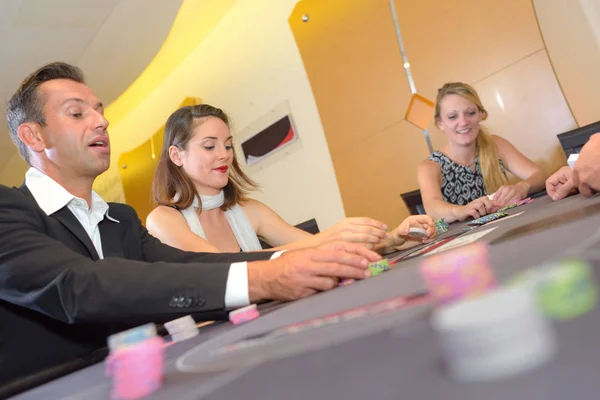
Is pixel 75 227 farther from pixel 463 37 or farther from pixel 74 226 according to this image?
pixel 463 37

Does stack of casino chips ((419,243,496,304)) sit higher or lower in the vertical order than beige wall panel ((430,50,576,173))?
lower

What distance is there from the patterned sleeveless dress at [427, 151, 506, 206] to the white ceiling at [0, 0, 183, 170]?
2783 millimetres

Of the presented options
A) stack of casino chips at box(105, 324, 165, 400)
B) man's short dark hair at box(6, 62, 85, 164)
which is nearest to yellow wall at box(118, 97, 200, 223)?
man's short dark hair at box(6, 62, 85, 164)

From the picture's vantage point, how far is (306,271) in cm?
101

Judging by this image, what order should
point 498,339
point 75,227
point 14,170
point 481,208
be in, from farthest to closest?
point 14,170 < point 481,208 < point 75,227 < point 498,339

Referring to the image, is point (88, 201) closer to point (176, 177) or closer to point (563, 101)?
point (176, 177)

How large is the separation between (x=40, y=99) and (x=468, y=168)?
6.89 ft

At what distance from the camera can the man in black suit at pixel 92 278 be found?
1007mm

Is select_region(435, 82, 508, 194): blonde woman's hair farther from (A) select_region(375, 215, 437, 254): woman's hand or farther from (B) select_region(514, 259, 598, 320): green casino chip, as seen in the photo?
(B) select_region(514, 259, 598, 320): green casino chip

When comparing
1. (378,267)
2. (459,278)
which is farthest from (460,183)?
(459,278)

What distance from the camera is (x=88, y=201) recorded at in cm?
160

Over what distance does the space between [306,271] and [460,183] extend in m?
1.97

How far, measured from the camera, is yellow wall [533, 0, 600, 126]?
280cm

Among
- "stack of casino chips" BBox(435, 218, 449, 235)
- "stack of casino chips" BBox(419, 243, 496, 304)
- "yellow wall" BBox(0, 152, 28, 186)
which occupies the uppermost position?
"yellow wall" BBox(0, 152, 28, 186)
